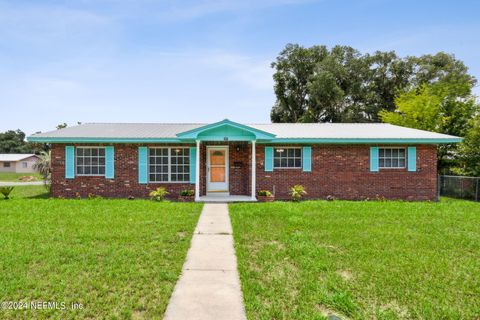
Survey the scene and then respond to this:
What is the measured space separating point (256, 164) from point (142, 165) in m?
4.84

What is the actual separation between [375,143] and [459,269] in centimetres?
839

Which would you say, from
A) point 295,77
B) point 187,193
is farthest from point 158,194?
point 295,77

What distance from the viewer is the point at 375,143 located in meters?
12.5

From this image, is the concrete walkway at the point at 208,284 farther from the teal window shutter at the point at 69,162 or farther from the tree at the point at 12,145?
the tree at the point at 12,145

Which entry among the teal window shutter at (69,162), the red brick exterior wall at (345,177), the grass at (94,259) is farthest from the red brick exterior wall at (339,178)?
the grass at (94,259)

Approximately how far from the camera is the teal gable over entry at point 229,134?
11.8 m

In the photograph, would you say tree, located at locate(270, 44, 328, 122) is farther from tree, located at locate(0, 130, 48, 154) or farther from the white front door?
tree, located at locate(0, 130, 48, 154)

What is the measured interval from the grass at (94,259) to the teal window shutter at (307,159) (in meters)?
5.76

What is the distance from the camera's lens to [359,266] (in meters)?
4.86

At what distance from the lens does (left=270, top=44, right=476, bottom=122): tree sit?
32031 millimetres

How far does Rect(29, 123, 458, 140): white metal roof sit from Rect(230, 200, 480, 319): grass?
186 inches

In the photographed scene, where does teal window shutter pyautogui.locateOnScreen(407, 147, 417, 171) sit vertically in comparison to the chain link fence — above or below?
above

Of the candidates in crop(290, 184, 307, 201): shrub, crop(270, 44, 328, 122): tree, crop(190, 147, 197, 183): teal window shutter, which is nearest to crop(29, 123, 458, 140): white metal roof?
crop(190, 147, 197, 183): teal window shutter

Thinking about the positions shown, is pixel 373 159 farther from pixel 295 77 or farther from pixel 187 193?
pixel 295 77
